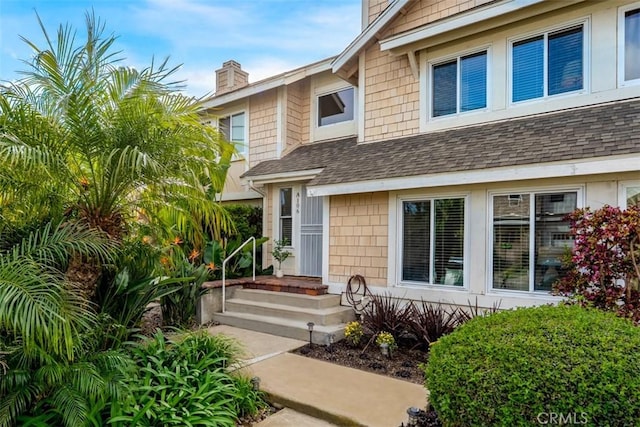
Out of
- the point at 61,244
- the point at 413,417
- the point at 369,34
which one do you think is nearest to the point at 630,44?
the point at 369,34

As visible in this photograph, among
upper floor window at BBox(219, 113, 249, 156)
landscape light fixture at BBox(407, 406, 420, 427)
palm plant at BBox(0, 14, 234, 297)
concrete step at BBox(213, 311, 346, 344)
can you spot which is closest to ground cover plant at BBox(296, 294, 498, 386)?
concrete step at BBox(213, 311, 346, 344)

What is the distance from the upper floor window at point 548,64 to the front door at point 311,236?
5.43m

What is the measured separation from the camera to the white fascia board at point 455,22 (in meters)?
6.90

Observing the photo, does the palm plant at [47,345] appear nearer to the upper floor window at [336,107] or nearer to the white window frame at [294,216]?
the white window frame at [294,216]

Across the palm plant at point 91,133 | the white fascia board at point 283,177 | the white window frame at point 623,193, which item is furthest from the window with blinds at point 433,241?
the palm plant at point 91,133

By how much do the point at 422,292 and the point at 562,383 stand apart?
4456 mm

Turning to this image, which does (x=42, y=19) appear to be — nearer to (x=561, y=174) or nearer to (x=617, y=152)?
(x=561, y=174)

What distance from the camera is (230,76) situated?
1453cm

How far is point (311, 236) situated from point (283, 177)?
184 centimetres

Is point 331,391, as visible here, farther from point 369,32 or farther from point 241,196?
point 241,196

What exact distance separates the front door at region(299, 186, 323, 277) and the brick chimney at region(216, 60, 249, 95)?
21.1 ft

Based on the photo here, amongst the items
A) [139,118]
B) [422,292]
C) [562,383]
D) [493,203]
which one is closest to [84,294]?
[139,118]

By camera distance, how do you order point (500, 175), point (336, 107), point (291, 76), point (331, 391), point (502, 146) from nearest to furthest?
point (331, 391) → point (500, 175) → point (502, 146) → point (291, 76) → point (336, 107)

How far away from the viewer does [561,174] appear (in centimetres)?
561
